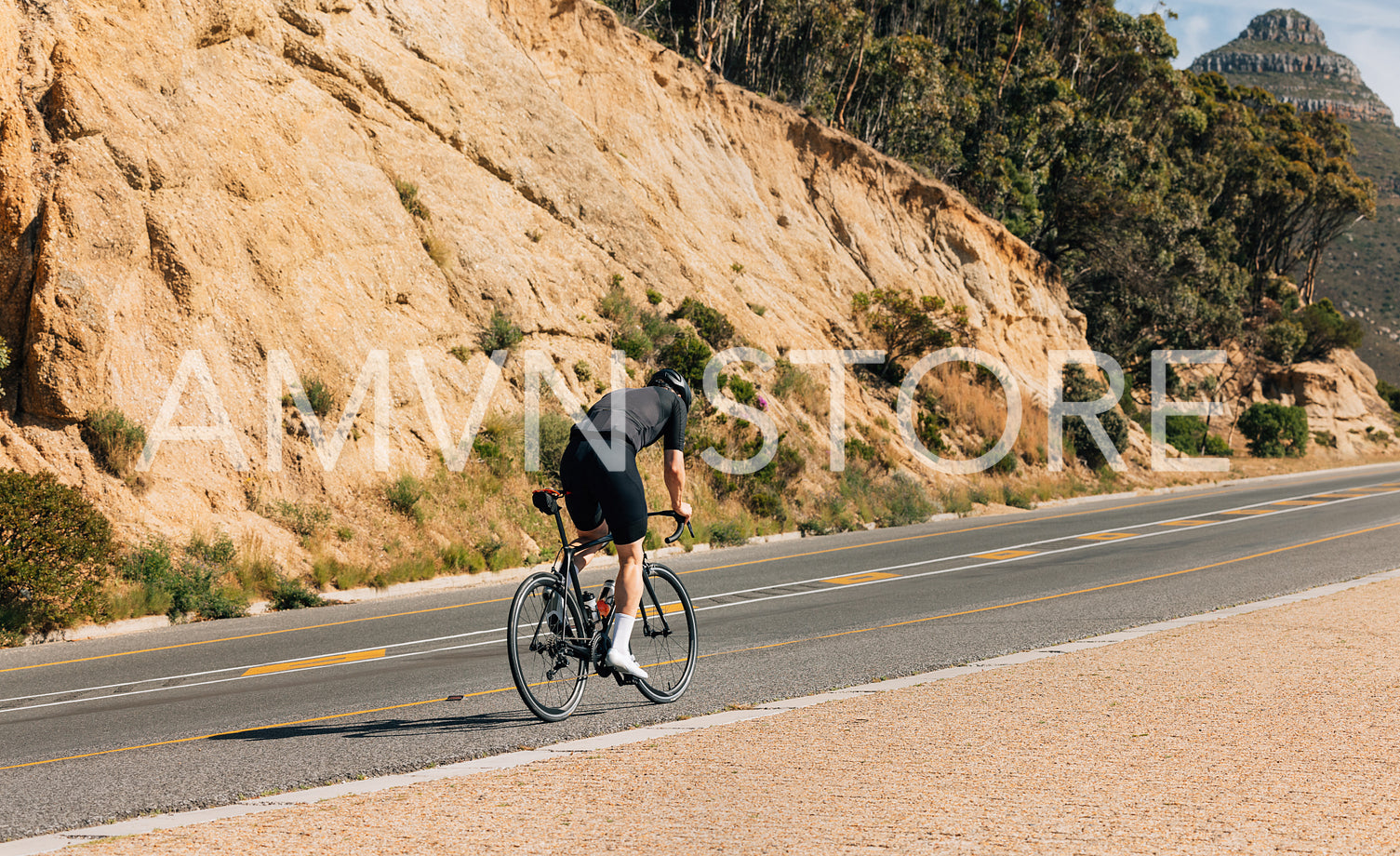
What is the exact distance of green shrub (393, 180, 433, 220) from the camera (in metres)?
20.5

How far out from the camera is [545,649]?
256 inches

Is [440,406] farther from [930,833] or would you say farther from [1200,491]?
[1200,491]

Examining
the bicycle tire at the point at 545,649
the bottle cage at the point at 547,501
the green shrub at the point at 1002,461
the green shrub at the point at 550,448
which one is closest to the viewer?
the bicycle tire at the point at 545,649

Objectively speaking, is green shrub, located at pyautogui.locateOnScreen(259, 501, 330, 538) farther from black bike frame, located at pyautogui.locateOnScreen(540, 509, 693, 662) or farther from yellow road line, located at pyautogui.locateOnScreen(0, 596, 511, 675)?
black bike frame, located at pyautogui.locateOnScreen(540, 509, 693, 662)

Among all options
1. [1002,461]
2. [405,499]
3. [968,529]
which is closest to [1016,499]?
[1002,461]

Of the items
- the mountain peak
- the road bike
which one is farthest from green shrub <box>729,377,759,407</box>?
the mountain peak

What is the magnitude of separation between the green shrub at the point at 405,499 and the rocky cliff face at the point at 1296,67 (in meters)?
139

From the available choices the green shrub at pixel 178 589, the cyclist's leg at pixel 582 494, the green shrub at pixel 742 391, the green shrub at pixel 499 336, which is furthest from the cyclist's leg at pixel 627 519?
→ the green shrub at pixel 742 391

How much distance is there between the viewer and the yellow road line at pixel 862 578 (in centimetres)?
1383

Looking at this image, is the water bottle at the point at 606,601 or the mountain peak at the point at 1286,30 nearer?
the water bottle at the point at 606,601

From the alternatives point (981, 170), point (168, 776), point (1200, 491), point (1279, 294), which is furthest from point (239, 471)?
point (1279, 294)

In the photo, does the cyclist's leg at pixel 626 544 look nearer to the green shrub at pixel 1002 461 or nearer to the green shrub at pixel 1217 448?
the green shrub at pixel 1002 461

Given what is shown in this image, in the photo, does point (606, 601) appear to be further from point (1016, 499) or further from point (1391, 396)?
point (1391, 396)

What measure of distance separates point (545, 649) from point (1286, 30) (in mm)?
173588
